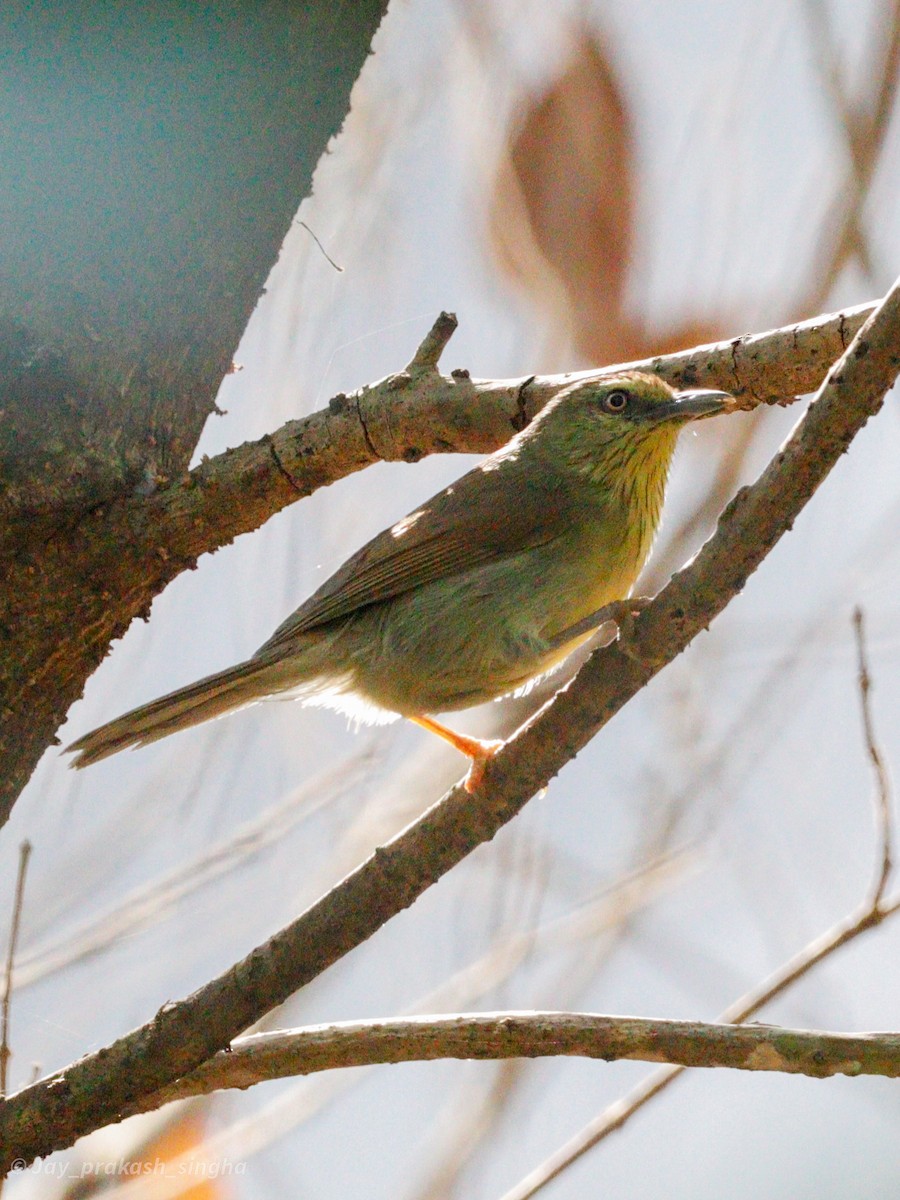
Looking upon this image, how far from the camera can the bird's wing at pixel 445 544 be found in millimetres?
3977

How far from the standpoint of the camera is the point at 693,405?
3568 mm

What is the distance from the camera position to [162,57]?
3221 mm

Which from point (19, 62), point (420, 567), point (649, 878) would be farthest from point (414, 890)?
point (19, 62)

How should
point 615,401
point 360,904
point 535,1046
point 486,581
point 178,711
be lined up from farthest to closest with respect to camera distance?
point 615,401 < point 486,581 < point 178,711 < point 360,904 < point 535,1046

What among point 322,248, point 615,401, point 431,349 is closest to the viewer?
point 431,349

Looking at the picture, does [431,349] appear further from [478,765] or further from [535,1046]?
[535,1046]

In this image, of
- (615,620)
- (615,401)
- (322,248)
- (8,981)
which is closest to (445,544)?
(615,401)

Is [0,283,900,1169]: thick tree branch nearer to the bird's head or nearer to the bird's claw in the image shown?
the bird's claw

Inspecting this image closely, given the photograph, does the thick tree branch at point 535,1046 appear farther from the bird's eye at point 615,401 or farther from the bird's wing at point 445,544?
the bird's eye at point 615,401

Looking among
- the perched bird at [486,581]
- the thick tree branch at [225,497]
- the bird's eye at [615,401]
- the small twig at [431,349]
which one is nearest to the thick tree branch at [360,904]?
the thick tree branch at [225,497]

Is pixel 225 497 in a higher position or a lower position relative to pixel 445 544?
lower

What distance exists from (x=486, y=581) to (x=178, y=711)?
1.02m

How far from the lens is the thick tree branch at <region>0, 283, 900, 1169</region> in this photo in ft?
8.04

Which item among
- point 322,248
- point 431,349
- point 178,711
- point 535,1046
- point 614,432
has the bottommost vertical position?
point 535,1046
